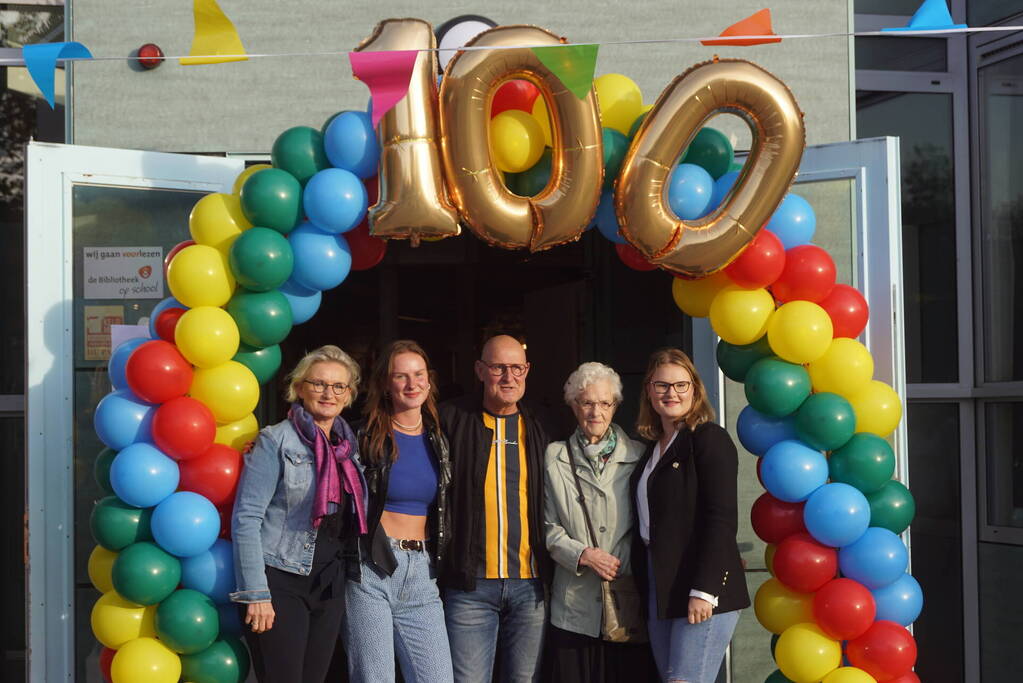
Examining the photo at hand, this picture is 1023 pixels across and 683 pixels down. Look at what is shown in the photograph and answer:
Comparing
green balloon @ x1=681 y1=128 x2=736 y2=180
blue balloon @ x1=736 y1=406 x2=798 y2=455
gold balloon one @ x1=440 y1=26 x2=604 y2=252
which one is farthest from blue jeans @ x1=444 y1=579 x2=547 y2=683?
green balloon @ x1=681 y1=128 x2=736 y2=180

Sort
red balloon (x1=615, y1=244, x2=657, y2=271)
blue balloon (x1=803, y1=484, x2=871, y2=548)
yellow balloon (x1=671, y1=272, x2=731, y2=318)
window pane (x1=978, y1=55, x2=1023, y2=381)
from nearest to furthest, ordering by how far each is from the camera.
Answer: blue balloon (x1=803, y1=484, x2=871, y2=548)
yellow balloon (x1=671, y1=272, x2=731, y2=318)
red balloon (x1=615, y1=244, x2=657, y2=271)
window pane (x1=978, y1=55, x2=1023, y2=381)

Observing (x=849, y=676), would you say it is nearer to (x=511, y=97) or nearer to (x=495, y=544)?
(x=495, y=544)

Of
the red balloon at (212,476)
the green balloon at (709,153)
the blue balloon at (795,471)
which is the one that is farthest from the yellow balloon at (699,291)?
the red balloon at (212,476)

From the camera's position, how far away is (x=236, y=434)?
386 centimetres

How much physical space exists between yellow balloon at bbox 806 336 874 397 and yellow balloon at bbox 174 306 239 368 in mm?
2071

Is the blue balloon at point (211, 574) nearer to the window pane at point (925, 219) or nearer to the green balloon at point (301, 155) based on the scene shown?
the green balloon at point (301, 155)

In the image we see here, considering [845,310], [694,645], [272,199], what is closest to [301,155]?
[272,199]

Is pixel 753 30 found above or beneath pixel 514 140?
above

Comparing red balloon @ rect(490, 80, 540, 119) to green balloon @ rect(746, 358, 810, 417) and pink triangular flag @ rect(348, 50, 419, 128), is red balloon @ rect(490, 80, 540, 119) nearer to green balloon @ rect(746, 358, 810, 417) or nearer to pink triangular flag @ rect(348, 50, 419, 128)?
pink triangular flag @ rect(348, 50, 419, 128)

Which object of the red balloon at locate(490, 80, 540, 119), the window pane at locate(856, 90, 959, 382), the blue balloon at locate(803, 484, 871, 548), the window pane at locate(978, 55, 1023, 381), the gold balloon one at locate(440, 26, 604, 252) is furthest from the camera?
the window pane at locate(856, 90, 959, 382)

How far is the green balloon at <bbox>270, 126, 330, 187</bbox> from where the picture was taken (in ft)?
12.4

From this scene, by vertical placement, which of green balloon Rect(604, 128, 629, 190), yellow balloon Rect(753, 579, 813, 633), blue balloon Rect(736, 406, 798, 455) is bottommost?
yellow balloon Rect(753, 579, 813, 633)

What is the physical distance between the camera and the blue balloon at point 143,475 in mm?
3586

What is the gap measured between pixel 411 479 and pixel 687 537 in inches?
37.7
